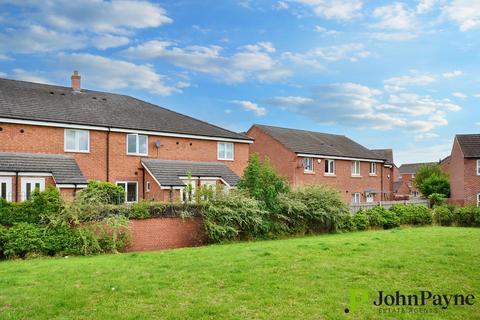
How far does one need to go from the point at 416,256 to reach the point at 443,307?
5375mm

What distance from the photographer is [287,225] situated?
22297mm

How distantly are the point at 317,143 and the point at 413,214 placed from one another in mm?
16622

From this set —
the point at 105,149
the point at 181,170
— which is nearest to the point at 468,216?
the point at 181,170

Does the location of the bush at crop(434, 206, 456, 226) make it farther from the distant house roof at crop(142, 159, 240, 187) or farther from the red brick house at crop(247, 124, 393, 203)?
the distant house roof at crop(142, 159, 240, 187)

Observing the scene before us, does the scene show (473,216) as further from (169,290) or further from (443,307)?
(169,290)

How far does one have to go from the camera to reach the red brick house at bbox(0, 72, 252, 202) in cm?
2375

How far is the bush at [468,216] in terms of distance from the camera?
94.7 ft

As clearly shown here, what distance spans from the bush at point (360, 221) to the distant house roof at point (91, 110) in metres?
12.0

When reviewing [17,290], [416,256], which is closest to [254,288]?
[17,290]

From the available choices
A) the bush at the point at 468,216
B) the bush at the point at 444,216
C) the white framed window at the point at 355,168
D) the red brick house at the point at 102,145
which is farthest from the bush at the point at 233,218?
the white framed window at the point at 355,168

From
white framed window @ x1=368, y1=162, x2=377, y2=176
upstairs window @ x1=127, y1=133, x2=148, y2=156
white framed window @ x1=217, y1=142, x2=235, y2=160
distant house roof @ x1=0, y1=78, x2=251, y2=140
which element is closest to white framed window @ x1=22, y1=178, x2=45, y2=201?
distant house roof @ x1=0, y1=78, x2=251, y2=140

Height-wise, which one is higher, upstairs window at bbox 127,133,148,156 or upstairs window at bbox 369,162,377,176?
upstairs window at bbox 127,133,148,156

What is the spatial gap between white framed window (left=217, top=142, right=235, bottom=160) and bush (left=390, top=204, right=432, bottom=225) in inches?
486

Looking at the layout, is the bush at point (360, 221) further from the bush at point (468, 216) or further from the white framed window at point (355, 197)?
the white framed window at point (355, 197)
